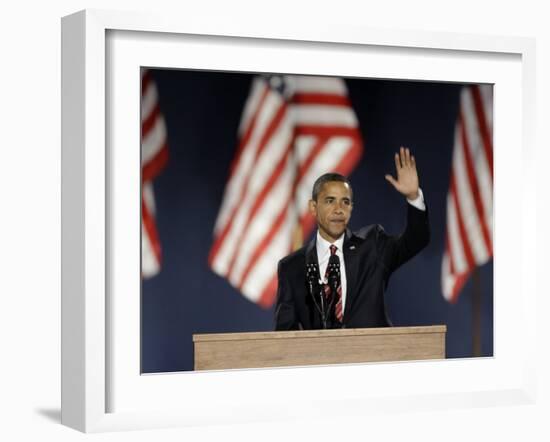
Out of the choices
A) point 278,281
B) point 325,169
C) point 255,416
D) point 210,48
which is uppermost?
point 210,48

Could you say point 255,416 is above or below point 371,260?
below

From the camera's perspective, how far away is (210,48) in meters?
7.27

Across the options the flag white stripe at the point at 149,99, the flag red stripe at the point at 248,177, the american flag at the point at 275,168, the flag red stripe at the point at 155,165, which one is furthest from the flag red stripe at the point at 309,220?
the flag white stripe at the point at 149,99

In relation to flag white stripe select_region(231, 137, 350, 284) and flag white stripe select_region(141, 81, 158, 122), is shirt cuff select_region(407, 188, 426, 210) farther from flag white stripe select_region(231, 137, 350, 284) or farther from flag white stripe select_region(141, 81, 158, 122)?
flag white stripe select_region(141, 81, 158, 122)

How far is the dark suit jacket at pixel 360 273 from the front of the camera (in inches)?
307

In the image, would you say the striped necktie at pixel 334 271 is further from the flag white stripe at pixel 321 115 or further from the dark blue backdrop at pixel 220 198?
the flag white stripe at pixel 321 115

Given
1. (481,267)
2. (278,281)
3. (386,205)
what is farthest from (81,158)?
(481,267)

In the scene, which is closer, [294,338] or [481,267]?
[294,338]

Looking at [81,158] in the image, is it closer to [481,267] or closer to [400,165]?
[400,165]

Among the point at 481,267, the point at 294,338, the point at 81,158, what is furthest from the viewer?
the point at 481,267

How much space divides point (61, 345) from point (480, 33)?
276 centimetres

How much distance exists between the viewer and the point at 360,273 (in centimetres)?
798

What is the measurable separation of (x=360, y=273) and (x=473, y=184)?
82cm

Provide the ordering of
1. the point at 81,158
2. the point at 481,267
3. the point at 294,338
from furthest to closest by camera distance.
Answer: the point at 481,267, the point at 294,338, the point at 81,158
